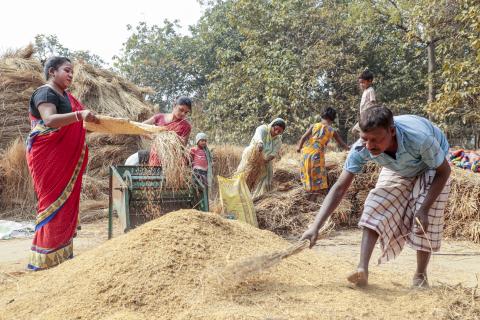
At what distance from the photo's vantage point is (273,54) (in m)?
12.2

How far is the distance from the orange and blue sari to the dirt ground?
75cm

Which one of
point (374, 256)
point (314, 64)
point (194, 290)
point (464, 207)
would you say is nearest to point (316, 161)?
point (464, 207)

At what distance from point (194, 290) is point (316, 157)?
4.37 m

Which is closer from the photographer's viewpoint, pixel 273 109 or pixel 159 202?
pixel 159 202

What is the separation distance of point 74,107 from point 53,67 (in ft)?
1.16

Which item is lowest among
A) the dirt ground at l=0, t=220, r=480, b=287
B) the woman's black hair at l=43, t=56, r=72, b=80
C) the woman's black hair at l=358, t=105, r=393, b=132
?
the dirt ground at l=0, t=220, r=480, b=287

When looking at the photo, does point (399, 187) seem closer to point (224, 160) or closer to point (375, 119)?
point (375, 119)

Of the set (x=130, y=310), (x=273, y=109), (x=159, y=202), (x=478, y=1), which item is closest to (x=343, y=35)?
(x=273, y=109)

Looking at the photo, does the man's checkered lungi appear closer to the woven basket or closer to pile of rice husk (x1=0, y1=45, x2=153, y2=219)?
the woven basket

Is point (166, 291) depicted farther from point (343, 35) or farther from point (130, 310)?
point (343, 35)

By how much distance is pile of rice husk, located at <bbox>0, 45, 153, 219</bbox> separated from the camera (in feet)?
23.5

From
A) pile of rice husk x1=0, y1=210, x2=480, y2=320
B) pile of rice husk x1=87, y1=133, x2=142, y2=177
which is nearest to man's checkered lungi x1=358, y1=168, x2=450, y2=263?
pile of rice husk x1=0, y1=210, x2=480, y2=320

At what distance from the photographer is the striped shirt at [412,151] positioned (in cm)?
241

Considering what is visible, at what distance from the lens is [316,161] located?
6336mm
